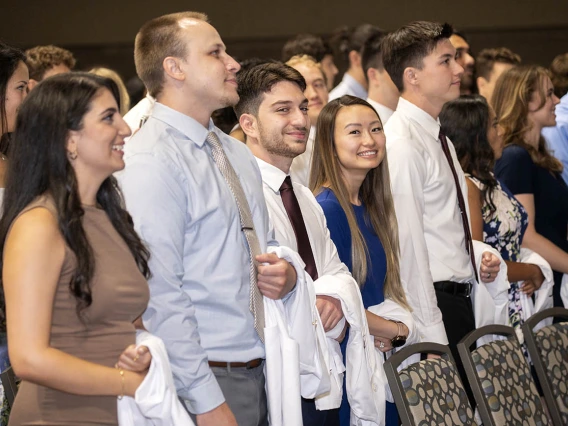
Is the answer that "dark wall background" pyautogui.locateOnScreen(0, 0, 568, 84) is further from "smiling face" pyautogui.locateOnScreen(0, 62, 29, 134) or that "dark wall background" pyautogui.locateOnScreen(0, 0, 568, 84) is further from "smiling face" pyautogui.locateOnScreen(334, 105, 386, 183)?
"smiling face" pyautogui.locateOnScreen(0, 62, 29, 134)

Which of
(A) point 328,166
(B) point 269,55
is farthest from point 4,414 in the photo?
(B) point 269,55

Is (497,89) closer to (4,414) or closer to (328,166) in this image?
(328,166)

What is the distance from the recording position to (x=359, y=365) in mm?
3105

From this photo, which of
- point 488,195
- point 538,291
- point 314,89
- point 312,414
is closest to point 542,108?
point 488,195

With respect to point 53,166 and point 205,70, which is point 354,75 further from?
point 53,166

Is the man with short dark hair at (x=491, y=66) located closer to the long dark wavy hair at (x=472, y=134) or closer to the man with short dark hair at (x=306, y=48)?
the man with short dark hair at (x=306, y=48)

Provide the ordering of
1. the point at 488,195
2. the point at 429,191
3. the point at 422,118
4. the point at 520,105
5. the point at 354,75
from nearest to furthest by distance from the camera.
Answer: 1. the point at 429,191
2. the point at 422,118
3. the point at 488,195
4. the point at 520,105
5. the point at 354,75

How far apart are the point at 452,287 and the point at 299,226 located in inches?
41.1

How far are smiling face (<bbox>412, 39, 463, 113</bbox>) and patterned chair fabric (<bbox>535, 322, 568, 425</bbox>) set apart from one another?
1.07 metres

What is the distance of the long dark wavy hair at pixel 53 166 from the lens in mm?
2076

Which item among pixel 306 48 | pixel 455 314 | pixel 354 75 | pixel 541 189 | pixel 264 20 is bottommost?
pixel 455 314

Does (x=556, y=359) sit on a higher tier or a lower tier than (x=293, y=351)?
lower

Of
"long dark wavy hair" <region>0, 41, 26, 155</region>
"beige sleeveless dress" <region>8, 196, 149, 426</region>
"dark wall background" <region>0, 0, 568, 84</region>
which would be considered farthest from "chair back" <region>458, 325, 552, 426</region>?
"dark wall background" <region>0, 0, 568, 84</region>

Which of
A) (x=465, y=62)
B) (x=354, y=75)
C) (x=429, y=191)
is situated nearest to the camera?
(x=429, y=191)
